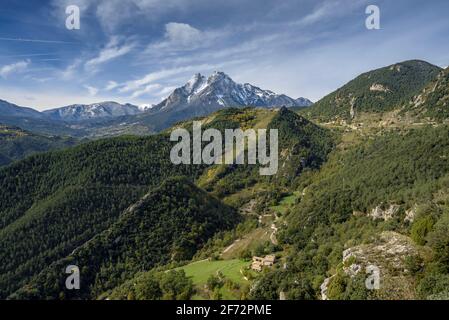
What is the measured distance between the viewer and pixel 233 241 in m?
120

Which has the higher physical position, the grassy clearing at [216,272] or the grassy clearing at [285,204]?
the grassy clearing at [285,204]

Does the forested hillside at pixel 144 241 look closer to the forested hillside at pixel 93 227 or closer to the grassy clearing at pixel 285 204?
the forested hillside at pixel 93 227

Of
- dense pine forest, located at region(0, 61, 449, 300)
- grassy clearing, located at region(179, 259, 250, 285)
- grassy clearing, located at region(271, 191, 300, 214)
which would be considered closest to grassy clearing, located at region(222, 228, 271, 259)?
dense pine forest, located at region(0, 61, 449, 300)

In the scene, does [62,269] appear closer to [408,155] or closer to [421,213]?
[421,213]

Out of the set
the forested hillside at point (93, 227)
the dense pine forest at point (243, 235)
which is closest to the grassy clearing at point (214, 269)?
the dense pine forest at point (243, 235)

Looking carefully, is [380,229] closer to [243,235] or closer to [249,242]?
[249,242]

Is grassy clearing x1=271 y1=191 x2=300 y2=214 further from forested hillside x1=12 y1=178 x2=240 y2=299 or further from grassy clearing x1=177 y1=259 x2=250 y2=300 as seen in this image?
grassy clearing x1=177 y1=259 x2=250 y2=300

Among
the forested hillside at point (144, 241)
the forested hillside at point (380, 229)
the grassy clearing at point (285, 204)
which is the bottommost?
the forested hillside at point (144, 241)

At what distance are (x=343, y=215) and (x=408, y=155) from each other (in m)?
46.7

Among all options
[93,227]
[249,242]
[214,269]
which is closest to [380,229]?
[214,269]
